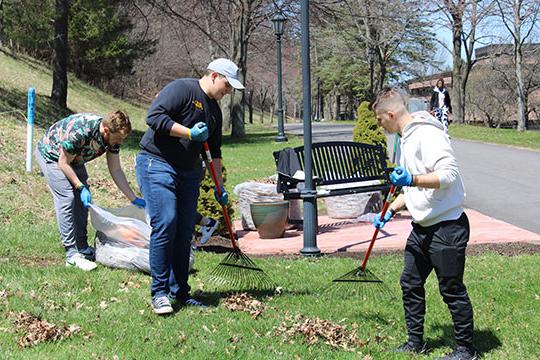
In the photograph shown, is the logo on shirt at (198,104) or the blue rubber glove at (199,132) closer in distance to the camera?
the blue rubber glove at (199,132)

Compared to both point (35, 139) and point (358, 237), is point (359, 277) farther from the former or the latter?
point (35, 139)

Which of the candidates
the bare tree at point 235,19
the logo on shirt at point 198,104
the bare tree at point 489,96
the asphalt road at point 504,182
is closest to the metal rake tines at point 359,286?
the logo on shirt at point 198,104

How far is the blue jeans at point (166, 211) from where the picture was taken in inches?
173

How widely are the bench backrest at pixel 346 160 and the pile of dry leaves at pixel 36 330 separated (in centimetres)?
529

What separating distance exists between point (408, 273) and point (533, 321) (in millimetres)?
1140

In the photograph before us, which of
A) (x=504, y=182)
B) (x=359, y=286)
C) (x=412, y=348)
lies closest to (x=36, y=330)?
(x=412, y=348)

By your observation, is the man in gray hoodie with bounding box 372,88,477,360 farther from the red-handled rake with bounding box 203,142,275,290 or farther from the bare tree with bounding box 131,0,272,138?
the bare tree with bounding box 131,0,272,138

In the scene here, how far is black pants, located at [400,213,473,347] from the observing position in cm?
370

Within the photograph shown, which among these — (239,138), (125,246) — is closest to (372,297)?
(125,246)

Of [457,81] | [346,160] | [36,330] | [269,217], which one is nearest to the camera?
[36,330]

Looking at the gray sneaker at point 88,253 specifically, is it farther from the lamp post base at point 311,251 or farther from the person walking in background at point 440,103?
the person walking in background at point 440,103

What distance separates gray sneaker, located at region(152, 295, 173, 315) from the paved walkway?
270cm

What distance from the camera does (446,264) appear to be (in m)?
3.69

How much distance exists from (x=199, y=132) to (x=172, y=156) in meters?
0.37
